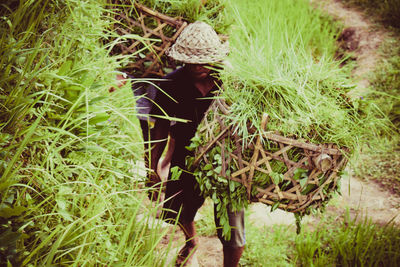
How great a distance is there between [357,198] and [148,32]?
2.55m

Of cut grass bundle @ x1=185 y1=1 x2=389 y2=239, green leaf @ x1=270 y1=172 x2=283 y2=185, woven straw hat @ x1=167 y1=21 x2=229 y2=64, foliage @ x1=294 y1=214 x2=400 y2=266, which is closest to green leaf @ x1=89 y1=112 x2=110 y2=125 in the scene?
cut grass bundle @ x1=185 y1=1 x2=389 y2=239

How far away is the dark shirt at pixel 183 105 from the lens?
2.06m

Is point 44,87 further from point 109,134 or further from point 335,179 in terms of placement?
point 335,179

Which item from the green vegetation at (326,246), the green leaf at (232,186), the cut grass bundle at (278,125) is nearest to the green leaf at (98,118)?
the cut grass bundle at (278,125)

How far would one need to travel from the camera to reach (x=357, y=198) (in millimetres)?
3057

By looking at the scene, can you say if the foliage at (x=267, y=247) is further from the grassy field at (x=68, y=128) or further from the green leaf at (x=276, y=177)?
the green leaf at (x=276, y=177)

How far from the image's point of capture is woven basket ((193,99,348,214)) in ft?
4.10

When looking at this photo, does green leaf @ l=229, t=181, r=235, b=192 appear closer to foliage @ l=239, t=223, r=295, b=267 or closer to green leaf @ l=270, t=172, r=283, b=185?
green leaf @ l=270, t=172, r=283, b=185

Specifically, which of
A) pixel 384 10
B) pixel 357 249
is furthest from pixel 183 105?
pixel 384 10

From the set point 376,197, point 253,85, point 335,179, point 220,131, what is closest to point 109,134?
point 220,131

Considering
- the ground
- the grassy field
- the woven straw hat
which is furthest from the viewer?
the ground

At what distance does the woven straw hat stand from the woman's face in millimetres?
165

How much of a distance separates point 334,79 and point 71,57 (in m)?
1.27

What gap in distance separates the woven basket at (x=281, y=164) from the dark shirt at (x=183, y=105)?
640 mm
